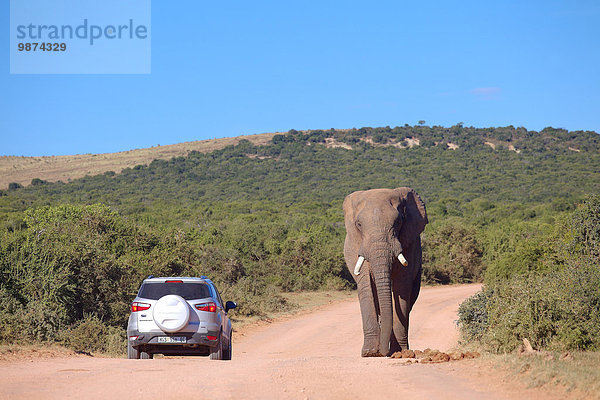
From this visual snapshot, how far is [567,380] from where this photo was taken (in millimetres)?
7281

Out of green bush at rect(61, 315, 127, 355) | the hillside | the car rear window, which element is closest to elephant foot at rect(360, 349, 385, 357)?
the hillside

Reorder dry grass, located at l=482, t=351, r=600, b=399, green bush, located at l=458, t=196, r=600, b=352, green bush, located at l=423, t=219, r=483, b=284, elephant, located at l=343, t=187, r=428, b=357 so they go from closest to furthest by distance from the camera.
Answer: dry grass, located at l=482, t=351, r=600, b=399
green bush, located at l=458, t=196, r=600, b=352
elephant, located at l=343, t=187, r=428, b=357
green bush, located at l=423, t=219, r=483, b=284

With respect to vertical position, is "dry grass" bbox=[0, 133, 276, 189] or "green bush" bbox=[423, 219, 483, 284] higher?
"dry grass" bbox=[0, 133, 276, 189]

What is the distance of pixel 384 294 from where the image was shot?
38.1 ft

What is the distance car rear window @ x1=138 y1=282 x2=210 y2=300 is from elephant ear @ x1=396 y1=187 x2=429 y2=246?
354 centimetres

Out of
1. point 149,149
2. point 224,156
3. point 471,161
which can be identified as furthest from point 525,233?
point 149,149

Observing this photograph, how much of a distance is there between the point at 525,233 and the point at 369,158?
192 ft

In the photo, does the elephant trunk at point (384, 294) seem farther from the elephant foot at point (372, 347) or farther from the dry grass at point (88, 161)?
the dry grass at point (88, 161)

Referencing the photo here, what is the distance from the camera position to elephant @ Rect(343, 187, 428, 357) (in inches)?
460

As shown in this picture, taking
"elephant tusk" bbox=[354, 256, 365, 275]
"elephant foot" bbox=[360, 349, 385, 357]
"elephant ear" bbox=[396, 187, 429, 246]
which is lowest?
"elephant foot" bbox=[360, 349, 385, 357]

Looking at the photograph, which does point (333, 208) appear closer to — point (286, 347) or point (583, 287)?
point (286, 347)

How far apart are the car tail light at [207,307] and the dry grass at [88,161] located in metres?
79.9

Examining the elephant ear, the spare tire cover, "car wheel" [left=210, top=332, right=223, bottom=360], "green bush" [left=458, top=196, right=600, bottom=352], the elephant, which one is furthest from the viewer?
the elephant ear

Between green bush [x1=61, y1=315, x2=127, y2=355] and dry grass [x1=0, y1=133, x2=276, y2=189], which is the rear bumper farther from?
dry grass [x1=0, y1=133, x2=276, y2=189]
